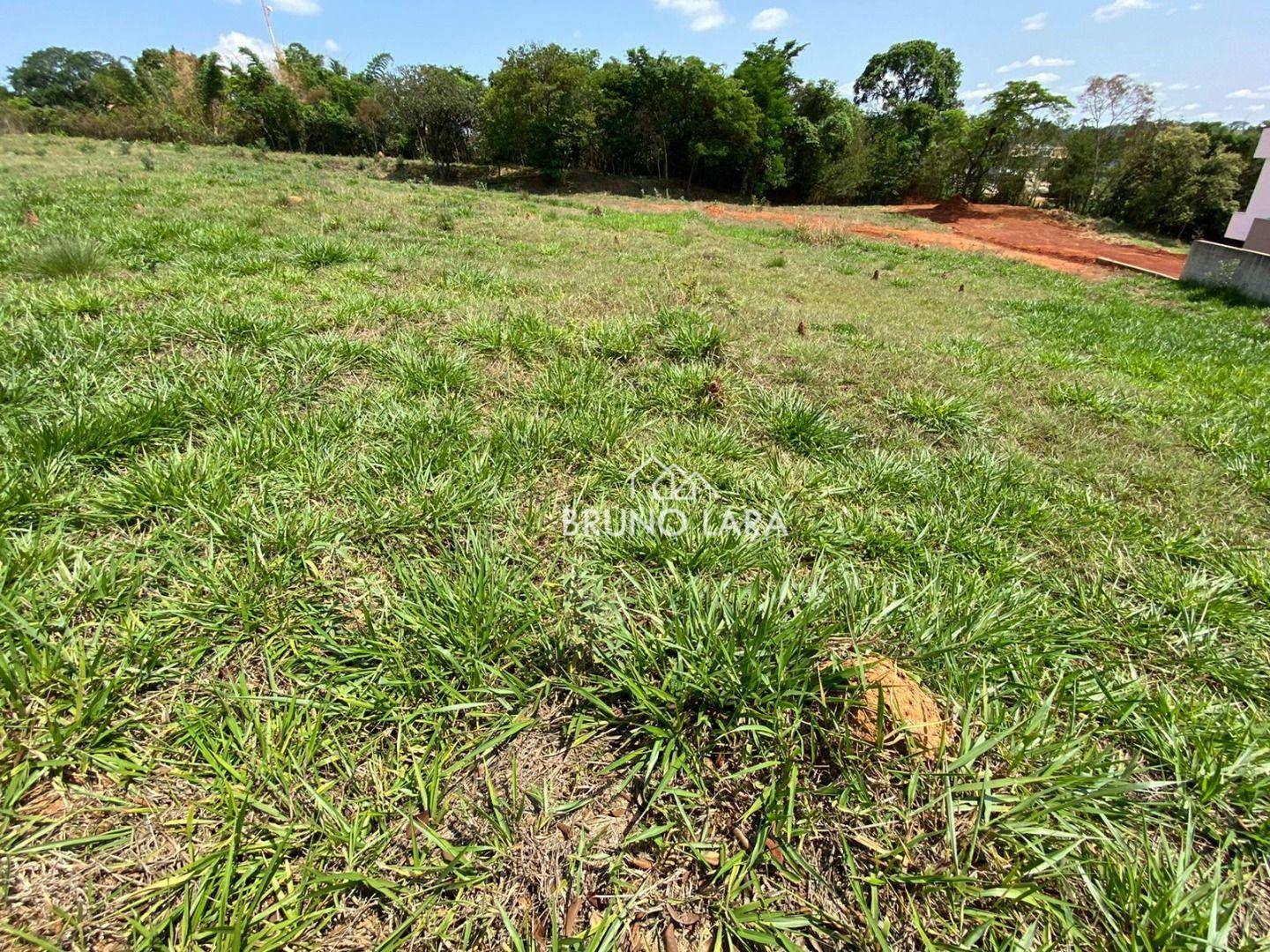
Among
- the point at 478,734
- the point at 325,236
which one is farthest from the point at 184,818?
the point at 325,236

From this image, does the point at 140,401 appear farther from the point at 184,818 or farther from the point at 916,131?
the point at 916,131

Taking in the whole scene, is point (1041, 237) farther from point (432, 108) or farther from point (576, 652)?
point (432, 108)

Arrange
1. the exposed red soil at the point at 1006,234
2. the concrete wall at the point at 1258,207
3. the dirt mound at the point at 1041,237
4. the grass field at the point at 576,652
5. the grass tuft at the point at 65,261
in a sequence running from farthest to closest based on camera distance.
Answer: the concrete wall at the point at 1258,207 → the dirt mound at the point at 1041,237 → the exposed red soil at the point at 1006,234 → the grass tuft at the point at 65,261 → the grass field at the point at 576,652

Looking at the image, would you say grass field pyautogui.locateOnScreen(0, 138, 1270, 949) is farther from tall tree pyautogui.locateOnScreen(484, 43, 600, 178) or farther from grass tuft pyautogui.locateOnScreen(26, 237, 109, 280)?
tall tree pyautogui.locateOnScreen(484, 43, 600, 178)

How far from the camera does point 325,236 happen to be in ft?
22.2

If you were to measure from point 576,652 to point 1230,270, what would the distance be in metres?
17.8

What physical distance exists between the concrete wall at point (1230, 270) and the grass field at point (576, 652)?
11254mm

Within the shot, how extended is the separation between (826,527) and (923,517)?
1.91 feet

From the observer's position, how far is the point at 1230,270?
11.3 metres

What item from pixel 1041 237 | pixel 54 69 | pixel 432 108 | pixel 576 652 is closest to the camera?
pixel 576 652

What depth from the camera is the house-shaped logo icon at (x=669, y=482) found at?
2.65 m

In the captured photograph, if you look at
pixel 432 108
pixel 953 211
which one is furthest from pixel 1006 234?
pixel 432 108

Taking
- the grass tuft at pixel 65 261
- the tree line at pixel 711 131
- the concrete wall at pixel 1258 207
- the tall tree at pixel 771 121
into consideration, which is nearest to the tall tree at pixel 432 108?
the tree line at pixel 711 131

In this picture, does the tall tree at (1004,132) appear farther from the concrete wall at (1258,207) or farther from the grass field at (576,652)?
the grass field at (576,652)
